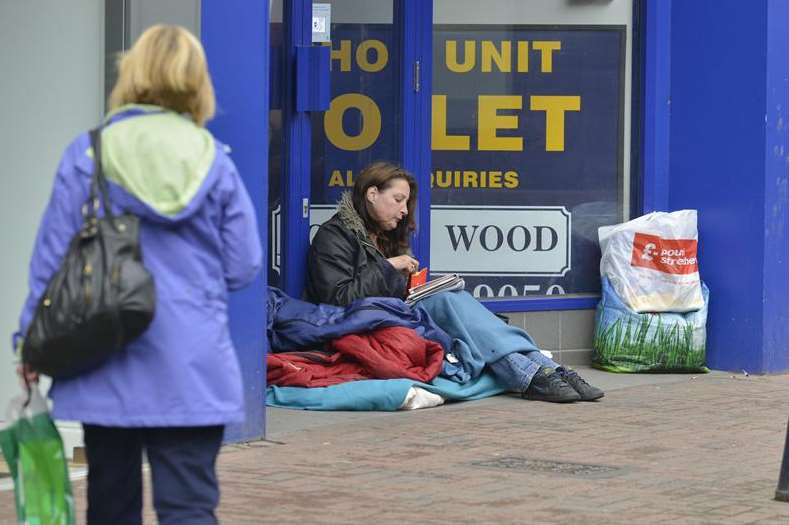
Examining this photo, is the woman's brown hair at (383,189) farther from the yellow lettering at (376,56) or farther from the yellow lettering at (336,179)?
the yellow lettering at (376,56)

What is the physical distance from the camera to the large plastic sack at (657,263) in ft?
32.0

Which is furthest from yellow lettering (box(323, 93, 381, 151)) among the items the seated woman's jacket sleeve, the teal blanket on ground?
the teal blanket on ground

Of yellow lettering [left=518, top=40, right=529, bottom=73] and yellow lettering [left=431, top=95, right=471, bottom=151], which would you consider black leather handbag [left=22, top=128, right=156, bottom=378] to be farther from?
yellow lettering [left=518, top=40, right=529, bottom=73]

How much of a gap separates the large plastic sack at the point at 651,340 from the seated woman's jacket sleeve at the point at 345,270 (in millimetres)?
1904

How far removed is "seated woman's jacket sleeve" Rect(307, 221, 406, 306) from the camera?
834 centimetres

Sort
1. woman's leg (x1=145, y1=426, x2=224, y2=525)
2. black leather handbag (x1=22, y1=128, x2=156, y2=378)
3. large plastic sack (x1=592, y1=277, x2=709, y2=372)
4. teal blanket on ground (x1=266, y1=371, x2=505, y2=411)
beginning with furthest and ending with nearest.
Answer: large plastic sack (x1=592, y1=277, x2=709, y2=372), teal blanket on ground (x1=266, y1=371, x2=505, y2=411), woman's leg (x1=145, y1=426, x2=224, y2=525), black leather handbag (x1=22, y1=128, x2=156, y2=378)

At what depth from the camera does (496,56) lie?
391 inches

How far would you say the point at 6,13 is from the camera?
6492 mm

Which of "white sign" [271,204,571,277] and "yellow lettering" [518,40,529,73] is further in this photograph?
"yellow lettering" [518,40,529,73]

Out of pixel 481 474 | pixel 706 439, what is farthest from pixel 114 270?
pixel 706 439

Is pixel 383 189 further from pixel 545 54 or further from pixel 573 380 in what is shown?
pixel 545 54

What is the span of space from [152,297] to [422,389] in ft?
15.1

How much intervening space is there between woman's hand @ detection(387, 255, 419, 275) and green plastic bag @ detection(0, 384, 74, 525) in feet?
15.2

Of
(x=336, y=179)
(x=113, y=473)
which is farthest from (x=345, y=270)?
(x=113, y=473)
